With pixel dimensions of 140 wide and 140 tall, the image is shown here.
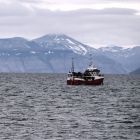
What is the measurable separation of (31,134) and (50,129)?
4297 millimetres

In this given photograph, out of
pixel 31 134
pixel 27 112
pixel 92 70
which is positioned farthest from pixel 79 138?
pixel 92 70

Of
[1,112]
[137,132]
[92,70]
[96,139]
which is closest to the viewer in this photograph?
[96,139]

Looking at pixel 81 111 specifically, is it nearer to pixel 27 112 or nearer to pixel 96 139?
pixel 27 112

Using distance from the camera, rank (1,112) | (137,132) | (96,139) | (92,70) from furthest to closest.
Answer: (92,70), (1,112), (137,132), (96,139)

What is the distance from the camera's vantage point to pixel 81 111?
78.9 meters

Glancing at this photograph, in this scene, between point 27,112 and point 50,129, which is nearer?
point 50,129

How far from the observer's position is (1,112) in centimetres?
7538

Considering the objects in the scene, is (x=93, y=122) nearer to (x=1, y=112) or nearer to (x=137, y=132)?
(x=137, y=132)

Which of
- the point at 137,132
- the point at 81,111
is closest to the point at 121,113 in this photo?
the point at 81,111

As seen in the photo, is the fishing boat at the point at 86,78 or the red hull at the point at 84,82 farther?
the red hull at the point at 84,82

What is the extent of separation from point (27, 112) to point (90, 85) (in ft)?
334

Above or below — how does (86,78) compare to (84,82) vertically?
above

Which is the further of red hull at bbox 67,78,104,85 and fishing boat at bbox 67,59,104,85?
red hull at bbox 67,78,104,85

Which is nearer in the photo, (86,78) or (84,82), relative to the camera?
(86,78)
